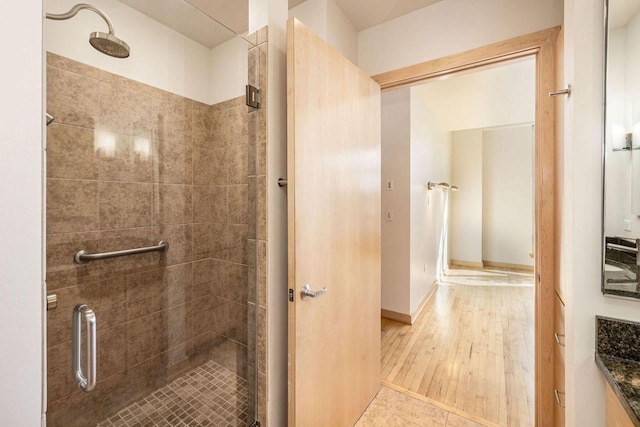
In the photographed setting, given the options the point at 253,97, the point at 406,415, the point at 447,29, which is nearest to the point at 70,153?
the point at 253,97

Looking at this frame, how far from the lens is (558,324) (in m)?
1.37

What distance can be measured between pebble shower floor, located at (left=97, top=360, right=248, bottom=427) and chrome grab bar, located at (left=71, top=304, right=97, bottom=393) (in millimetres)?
316

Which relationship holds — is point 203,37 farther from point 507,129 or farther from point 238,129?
point 507,129

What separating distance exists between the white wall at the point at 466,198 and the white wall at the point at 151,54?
17.9 feet

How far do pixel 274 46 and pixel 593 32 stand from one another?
4.08ft

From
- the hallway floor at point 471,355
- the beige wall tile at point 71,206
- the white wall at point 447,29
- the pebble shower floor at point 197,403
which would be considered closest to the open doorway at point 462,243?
the hallway floor at point 471,355

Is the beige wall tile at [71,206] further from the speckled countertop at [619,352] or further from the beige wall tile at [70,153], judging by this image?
the speckled countertop at [619,352]

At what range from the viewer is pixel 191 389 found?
140cm

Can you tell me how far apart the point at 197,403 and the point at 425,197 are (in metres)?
3.33

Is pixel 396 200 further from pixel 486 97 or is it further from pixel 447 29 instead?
pixel 486 97

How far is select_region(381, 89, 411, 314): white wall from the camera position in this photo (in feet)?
9.96

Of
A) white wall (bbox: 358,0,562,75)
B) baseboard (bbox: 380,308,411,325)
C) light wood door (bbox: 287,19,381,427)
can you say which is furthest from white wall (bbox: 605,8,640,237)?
baseboard (bbox: 380,308,411,325)

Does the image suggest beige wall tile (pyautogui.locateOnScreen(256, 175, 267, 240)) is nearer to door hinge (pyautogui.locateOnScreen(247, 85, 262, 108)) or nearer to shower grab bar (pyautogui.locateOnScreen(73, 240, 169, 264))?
door hinge (pyautogui.locateOnScreen(247, 85, 262, 108))

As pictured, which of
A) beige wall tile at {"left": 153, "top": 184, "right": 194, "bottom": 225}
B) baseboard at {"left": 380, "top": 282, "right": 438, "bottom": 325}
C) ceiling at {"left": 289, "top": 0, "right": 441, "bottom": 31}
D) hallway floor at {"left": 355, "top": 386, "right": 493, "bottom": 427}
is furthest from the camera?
baseboard at {"left": 380, "top": 282, "right": 438, "bottom": 325}
